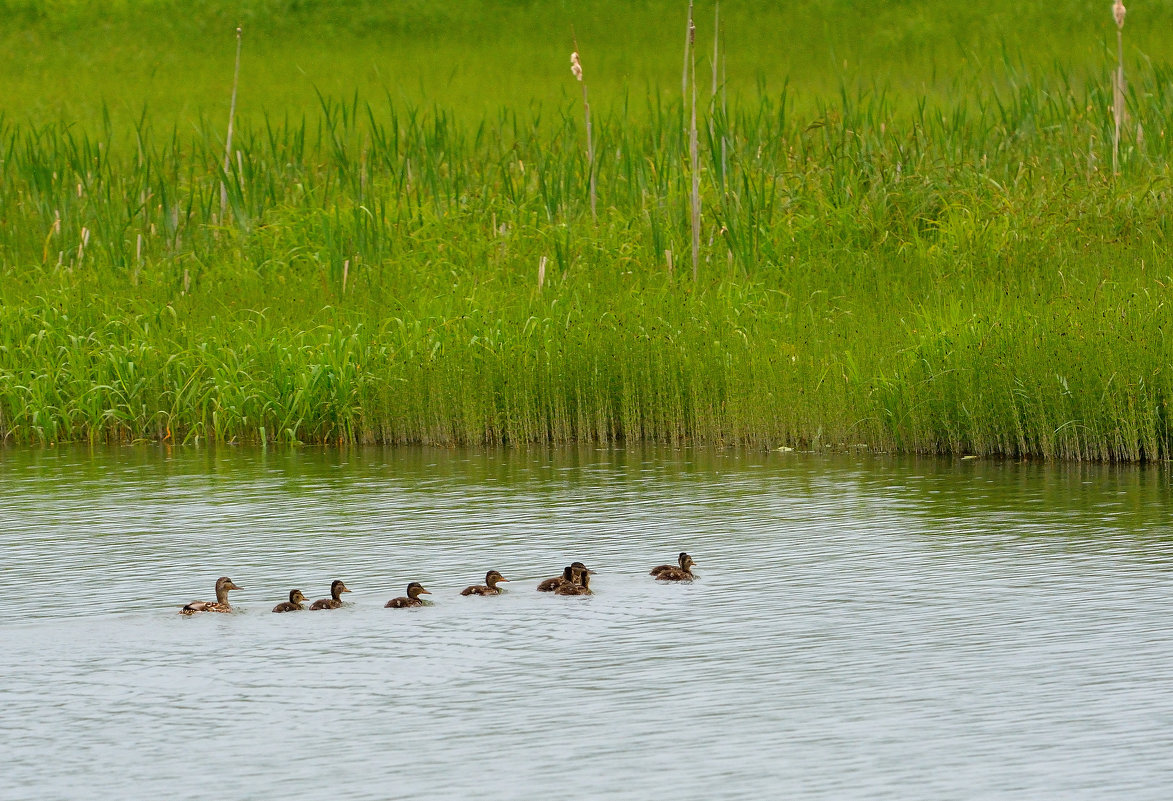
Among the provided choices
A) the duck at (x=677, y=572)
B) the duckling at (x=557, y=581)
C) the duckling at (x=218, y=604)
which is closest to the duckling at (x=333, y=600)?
the duckling at (x=218, y=604)

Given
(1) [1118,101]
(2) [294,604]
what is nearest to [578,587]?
(2) [294,604]

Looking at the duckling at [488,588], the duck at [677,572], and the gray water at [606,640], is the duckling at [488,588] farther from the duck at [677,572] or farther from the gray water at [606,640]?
the duck at [677,572]

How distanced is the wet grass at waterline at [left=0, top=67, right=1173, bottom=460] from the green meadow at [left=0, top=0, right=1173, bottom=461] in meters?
0.03

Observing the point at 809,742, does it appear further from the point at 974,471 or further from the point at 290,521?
the point at 974,471

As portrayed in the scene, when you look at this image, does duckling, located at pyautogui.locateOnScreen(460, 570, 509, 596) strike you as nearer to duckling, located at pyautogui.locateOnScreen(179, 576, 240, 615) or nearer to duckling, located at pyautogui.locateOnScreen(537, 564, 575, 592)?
duckling, located at pyautogui.locateOnScreen(537, 564, 575, 592)

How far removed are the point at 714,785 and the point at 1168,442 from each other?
6.87 meters

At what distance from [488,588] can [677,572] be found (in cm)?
91

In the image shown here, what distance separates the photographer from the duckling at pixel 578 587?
778 cm

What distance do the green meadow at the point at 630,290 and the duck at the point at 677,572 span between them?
3894 millimetres

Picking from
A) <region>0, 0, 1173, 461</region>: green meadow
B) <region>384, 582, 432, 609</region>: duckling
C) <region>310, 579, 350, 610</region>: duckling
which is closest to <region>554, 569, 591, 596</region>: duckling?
<region>384, 582, 432, 609</region>: duckling

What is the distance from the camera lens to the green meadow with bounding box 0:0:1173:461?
1179 cm

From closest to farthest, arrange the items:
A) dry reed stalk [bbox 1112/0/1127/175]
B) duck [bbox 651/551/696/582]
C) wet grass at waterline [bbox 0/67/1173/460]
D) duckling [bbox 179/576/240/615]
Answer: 1. duckling [bbox 179/576/240/615]
2. duck [bbox 651/551/696/582]
3. wet grass at waterline [bbox 0/67/1173/460]
4. dry reed stalk [bbox 1112/0/1127/175]

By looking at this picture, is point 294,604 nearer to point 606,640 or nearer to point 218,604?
point 218,604

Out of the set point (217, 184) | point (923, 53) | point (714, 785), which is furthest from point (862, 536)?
point (923, 53)
